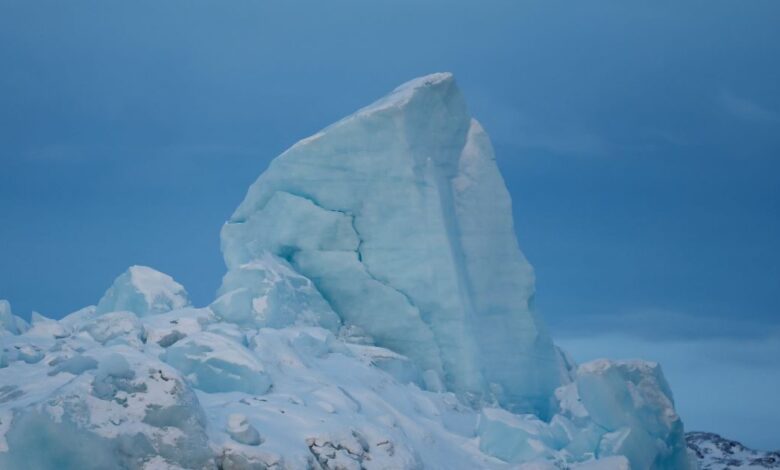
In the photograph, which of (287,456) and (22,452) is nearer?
(22,452)

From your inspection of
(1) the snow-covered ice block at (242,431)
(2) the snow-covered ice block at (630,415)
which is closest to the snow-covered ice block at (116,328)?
(1) the snow-covered ice block at (242,431)

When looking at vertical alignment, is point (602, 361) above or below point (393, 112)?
below

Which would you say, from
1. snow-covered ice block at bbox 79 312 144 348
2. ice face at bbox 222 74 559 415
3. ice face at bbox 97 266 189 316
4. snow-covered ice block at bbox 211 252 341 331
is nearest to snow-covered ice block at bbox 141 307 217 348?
snow-covered ice block at bbox 79 312 144 348

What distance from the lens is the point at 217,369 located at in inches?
685

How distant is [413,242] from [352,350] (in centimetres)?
382

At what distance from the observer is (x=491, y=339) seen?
2495 centimetres

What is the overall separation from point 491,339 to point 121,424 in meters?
12.8

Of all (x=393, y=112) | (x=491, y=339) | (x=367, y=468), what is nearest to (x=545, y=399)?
(x=491, y=339)

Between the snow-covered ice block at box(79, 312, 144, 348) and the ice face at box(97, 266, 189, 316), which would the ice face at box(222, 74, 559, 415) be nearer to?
the ice face at box(97, 266, 189, 316)

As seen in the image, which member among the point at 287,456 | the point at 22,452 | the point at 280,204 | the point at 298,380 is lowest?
the point at 22,452

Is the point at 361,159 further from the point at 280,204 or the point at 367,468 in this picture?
the point at 367,468

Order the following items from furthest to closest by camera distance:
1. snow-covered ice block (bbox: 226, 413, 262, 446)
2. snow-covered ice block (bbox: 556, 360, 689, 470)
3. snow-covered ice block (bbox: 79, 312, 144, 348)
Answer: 1. snow-covered ice block (bbox: 556, 360, 689, 470)
2. snow-covered ice block (bbox: 79, 312, 144, 348)
3. snow-covered ice block (bbox: 226, 413, 262, 446)

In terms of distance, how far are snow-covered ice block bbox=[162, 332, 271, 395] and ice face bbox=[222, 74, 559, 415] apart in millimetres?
5905

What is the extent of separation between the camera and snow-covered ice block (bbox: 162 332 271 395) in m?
17.4
